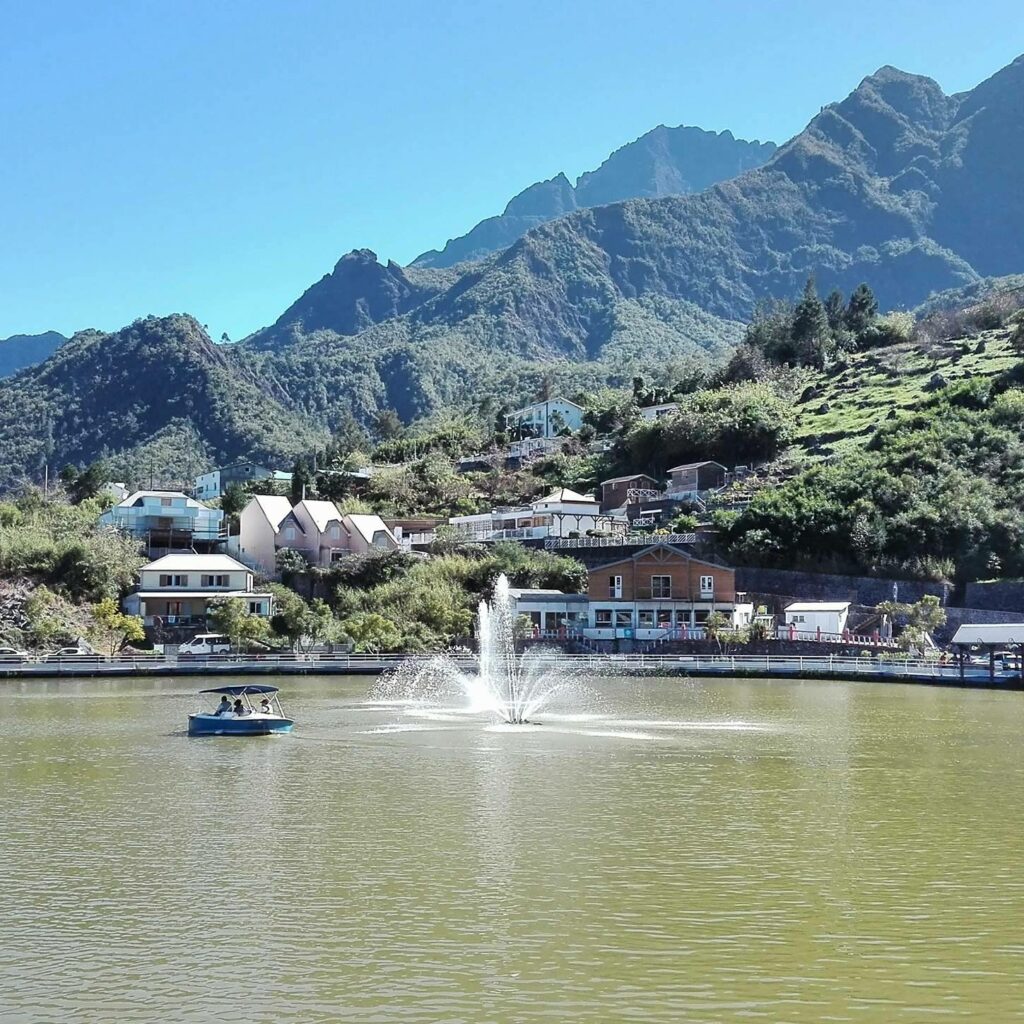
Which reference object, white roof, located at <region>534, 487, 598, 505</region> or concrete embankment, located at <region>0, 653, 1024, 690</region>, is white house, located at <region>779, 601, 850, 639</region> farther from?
white roof, located at <region>534, 487, 598, 505</region>

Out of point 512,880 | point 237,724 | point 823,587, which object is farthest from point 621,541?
point 512,880

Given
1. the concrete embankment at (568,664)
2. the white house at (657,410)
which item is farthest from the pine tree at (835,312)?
the concrete embankment at (568,664)

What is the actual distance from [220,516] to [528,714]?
52.2 metres

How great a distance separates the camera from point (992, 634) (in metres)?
46.3

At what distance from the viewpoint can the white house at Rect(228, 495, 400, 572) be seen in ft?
252

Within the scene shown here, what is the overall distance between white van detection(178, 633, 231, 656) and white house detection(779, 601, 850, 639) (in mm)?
28296

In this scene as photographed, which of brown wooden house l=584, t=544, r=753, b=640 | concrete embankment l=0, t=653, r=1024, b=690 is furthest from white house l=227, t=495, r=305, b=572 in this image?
brown wooden house l=584, t=544, r=753, b=640

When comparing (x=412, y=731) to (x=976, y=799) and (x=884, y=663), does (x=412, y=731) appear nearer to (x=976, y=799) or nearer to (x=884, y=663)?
(x=976, y=799)

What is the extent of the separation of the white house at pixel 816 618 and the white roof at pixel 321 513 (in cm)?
3237

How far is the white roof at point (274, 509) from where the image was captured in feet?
253

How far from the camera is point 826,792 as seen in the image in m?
22.6

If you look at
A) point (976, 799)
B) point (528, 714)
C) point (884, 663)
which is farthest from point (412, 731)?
point (884, 663)

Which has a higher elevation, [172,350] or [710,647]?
[172,350]

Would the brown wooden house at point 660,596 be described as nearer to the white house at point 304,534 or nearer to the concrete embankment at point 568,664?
the concrete embankment at point 568,664
